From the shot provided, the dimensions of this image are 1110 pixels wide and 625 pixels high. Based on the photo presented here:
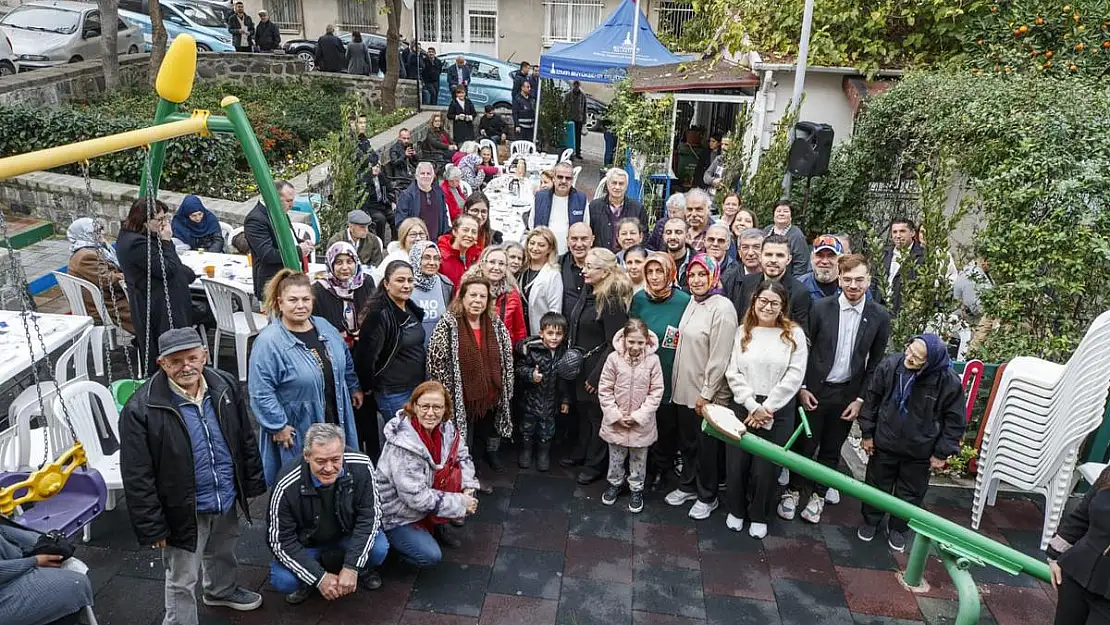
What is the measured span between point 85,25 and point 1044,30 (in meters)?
16.3

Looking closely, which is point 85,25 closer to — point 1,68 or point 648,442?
point 1,68

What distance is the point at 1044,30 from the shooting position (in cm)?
934

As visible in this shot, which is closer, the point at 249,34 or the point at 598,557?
the point at 598,557

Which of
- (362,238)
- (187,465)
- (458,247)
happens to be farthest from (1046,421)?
(362,238)

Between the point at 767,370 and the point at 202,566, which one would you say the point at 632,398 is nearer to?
the point at 767,370

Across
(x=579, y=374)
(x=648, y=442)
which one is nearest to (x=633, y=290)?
(x=579, y=374)

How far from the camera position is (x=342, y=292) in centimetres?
522

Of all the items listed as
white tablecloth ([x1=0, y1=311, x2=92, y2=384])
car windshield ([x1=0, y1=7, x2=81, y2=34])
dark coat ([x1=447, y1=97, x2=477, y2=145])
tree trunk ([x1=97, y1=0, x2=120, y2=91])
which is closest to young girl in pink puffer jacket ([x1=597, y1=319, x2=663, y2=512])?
white tablecloth ([x1=0, y1=311, x2=92, y2=384])

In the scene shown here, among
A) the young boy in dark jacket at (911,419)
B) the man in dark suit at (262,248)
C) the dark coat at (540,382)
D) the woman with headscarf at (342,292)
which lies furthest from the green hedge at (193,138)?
the young boy in dark jacket at (911,419)

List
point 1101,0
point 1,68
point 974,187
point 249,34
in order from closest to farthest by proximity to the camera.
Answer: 1. point 974,187
2. point 1101,0
3. point 1,68
4. point 249,34

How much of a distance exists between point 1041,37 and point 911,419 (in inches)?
280

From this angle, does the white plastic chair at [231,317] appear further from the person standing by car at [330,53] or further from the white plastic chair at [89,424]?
the person standing by car at [330,53]

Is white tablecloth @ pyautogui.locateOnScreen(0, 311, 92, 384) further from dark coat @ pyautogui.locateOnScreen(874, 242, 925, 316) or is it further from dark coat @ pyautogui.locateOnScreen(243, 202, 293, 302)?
dark coat @ pyautogui.locateOnScreen(874, 242, 925, 316)

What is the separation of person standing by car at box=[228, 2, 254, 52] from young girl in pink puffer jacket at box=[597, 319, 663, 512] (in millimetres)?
16255
